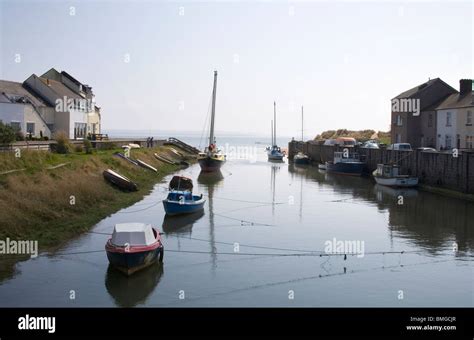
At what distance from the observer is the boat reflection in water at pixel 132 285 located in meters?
18.5

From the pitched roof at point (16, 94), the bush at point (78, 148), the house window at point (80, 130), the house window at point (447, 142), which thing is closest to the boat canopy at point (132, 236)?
the bush at point (78, 148)

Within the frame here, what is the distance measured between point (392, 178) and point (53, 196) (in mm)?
31270

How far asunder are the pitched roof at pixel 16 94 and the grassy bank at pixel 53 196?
13090 millimetres

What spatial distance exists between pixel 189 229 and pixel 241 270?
8.67m

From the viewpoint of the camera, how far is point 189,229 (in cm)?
2998

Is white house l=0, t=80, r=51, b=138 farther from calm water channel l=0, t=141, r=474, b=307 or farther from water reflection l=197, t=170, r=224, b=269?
calm water channel l=0, t=141, r=474, b=307

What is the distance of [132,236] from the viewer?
843 inches

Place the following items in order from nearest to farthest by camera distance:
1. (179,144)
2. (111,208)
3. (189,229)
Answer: (189,229) → (111,208) → (179,144)

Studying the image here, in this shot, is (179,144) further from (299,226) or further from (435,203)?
(299,226)

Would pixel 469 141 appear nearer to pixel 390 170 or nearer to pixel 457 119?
pixel 457 119

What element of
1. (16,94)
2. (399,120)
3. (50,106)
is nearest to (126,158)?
(16,94)

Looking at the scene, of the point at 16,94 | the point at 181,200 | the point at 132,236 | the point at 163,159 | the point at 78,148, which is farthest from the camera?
the point at 163,159

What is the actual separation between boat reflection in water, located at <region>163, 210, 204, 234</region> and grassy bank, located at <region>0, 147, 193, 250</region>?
133 inches
